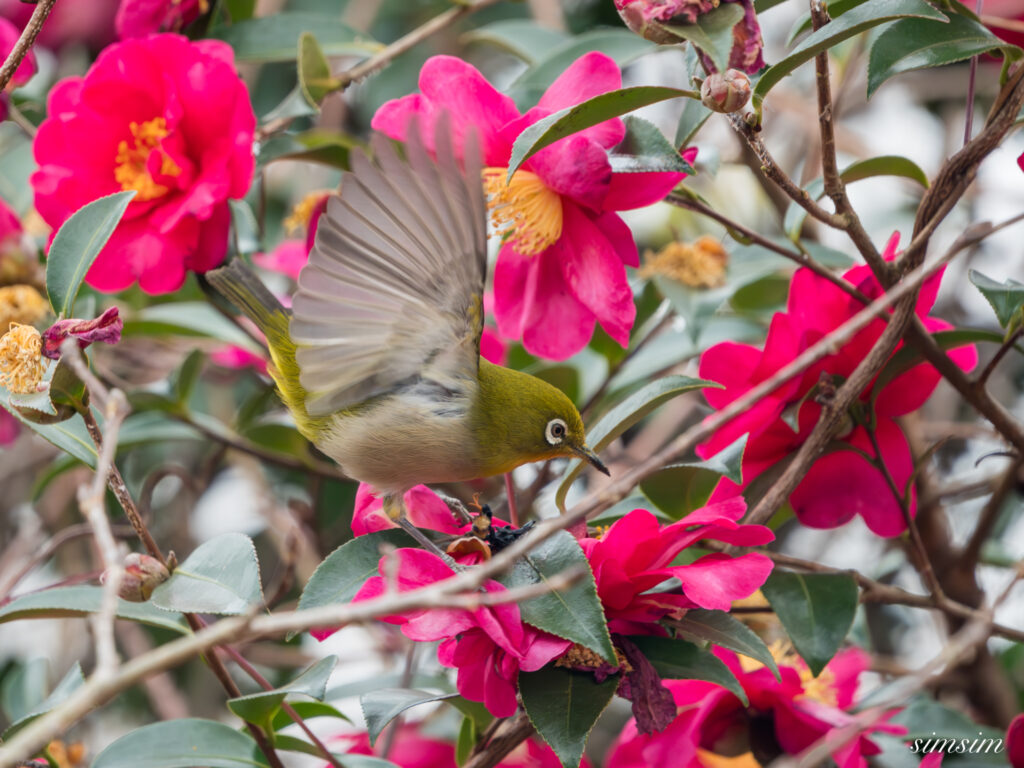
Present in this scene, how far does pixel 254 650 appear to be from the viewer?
236 centimetres

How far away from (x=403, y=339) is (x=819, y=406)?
55 cm

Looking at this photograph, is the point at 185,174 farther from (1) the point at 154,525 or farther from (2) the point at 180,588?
(1) the point at 154,525

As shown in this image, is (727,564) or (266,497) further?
(266,497)

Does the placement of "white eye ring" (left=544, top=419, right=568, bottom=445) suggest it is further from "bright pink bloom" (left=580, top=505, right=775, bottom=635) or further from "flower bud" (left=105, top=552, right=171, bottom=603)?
"flower bud" (left=105, top=552, right=171, bottom=603)

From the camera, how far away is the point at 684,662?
42.5 inches

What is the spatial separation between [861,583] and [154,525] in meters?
2.07

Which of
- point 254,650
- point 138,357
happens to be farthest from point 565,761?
point 138,357

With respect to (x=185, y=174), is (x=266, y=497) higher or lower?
lower

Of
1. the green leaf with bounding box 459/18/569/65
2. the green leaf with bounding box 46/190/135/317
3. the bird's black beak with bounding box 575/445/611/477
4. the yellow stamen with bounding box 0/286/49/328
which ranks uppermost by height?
the green leaf with bounding box 459/18/569/65

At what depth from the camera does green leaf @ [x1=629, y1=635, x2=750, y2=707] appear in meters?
1.05

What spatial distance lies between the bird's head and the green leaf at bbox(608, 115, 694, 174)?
42 cm

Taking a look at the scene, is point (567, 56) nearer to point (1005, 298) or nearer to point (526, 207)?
point (526, 207)

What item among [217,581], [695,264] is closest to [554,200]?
[695,264]

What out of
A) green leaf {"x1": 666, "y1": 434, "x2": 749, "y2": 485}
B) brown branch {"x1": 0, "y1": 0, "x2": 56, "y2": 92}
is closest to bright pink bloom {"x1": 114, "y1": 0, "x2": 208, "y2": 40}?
brown branch {"x1": 0, "y1": 0, "x2": 56, "y2": 92}
